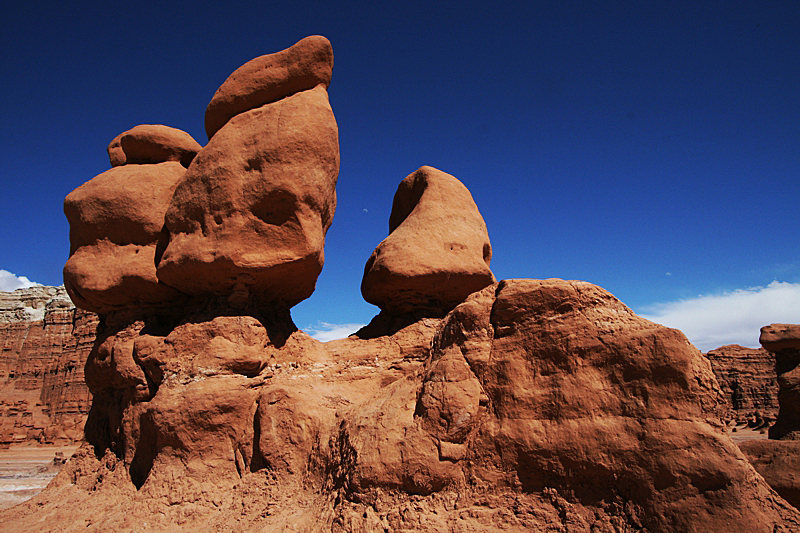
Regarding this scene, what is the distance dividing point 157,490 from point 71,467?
2337 millimetres

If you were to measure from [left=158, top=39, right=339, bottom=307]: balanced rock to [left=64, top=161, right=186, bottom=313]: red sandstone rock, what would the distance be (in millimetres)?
447

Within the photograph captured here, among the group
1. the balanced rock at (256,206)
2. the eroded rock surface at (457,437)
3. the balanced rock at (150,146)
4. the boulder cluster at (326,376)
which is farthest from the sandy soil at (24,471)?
the balanced rock at (150,146)

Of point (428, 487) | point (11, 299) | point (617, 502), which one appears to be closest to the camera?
point (617, 502)

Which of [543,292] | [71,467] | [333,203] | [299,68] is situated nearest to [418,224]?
[333,203]

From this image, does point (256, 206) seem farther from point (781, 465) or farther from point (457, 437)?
point (781, 465)

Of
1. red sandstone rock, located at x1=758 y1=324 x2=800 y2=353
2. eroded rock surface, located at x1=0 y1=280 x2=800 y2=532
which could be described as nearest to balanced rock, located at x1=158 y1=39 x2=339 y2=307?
eroded rock surface, located at x1=0 y1=280 x2=800 y2=532

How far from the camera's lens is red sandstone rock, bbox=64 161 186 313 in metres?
6.12

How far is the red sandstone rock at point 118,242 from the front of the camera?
612 cm

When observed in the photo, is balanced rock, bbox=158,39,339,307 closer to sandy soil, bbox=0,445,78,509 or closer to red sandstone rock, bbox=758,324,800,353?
sandy soil, bbox=0,445,78,509

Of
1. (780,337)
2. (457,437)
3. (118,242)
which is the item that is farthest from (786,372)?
(118,242)

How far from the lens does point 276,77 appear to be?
6.23 metres

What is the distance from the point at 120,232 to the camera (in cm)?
630

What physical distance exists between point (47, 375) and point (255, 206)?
74.0 feet

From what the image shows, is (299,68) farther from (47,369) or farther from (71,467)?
(47,369)
